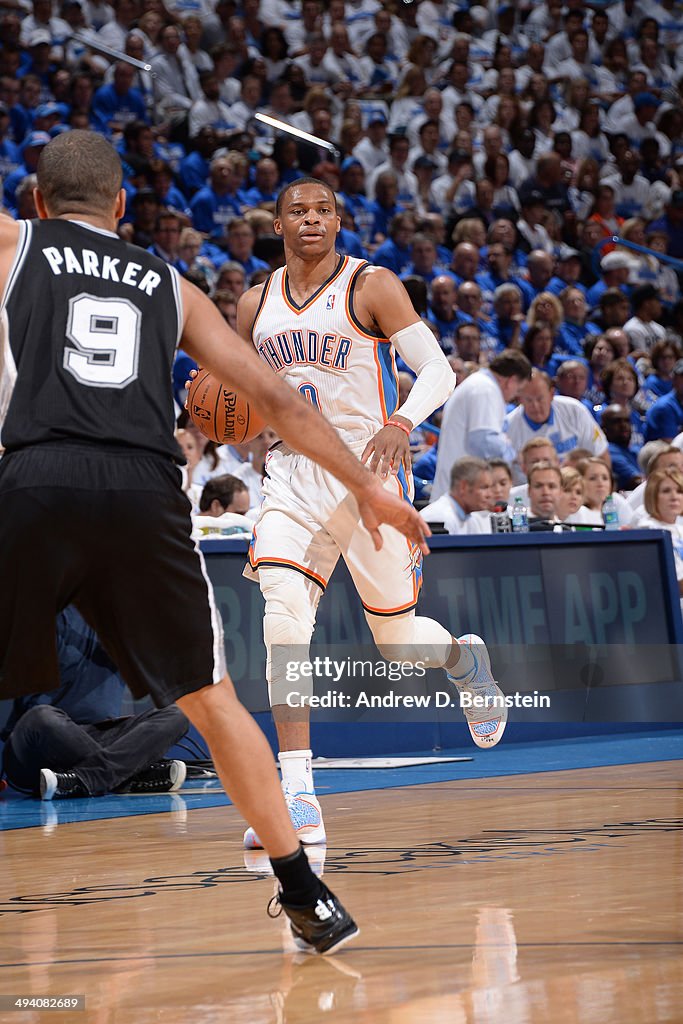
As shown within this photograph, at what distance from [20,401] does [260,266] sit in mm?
10636

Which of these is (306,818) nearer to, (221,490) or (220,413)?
(220,413)

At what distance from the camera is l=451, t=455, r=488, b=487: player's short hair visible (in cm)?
980

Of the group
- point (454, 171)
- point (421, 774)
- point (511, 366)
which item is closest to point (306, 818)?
point (421, 774)

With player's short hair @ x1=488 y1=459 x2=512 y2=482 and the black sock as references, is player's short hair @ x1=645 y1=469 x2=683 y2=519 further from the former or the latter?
the black sock

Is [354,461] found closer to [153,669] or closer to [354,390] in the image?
[153,669]

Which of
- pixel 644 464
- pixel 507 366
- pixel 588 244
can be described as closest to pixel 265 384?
pixel 507 366

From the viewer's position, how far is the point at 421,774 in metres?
7.71

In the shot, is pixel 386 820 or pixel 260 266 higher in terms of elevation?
pixel 260 266

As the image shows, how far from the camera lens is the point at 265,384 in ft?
11.3

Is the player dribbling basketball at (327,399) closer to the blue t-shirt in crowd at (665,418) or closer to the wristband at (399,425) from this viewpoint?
the wristband at (399,425)

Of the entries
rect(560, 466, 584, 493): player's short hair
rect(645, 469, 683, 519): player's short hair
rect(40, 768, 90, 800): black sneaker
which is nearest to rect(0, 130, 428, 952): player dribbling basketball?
rect(40, 768, 90, 800): black sneaker

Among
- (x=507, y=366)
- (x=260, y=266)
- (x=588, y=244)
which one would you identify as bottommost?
(x=507, y=366)

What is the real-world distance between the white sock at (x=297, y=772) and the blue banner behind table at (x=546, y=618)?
3209mm

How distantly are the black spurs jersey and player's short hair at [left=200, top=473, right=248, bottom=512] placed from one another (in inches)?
233
